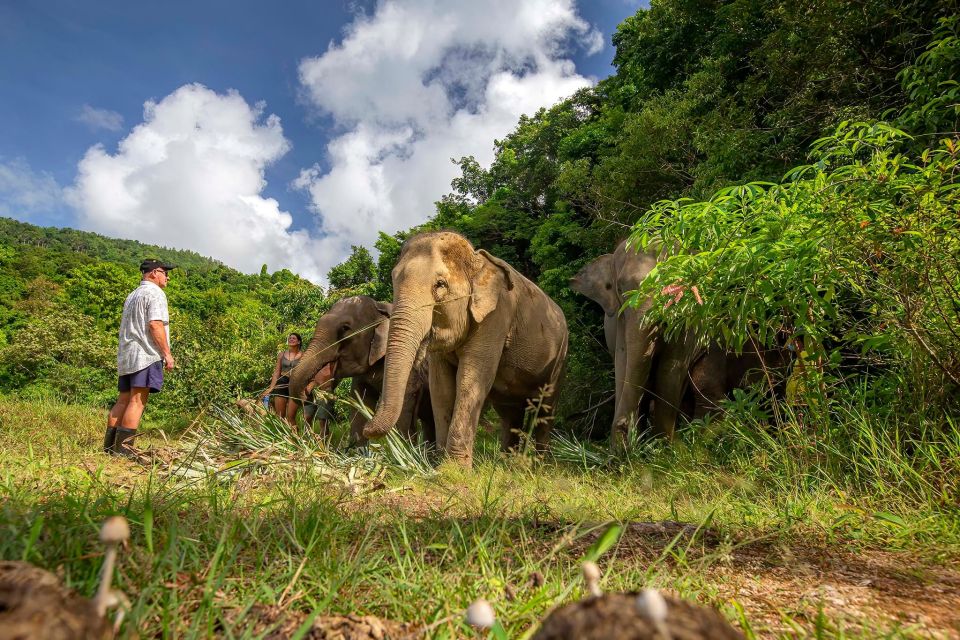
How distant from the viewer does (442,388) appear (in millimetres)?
6012

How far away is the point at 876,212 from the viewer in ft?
9.95

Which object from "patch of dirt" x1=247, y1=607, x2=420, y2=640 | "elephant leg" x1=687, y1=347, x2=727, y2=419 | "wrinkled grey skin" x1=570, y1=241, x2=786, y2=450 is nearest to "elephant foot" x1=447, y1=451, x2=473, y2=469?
"wrinkled grey skin" x1=570, y1=241, x2=786, y2=450

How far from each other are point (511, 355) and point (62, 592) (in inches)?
221

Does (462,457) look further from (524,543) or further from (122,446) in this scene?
(524,543)

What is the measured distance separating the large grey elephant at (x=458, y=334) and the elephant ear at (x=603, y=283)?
103 cm

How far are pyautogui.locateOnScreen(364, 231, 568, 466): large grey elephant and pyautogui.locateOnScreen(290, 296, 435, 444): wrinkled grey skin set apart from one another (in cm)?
136

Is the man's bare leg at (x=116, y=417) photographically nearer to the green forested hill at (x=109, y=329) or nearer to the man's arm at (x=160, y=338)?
the man's arm at (x=160, y=338)

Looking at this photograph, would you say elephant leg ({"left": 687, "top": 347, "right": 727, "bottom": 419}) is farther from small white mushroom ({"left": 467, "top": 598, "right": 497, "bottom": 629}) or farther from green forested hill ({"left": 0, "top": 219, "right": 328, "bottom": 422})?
small white mushroom ({"left": 467, "top": 598, "right": 497, "bottom": 629})

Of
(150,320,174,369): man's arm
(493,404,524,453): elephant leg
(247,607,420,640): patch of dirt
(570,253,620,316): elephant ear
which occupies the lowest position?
(493,404,524,453): elephant leg

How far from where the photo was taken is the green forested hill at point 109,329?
13.1 meters

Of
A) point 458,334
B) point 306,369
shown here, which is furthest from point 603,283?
point 306,369

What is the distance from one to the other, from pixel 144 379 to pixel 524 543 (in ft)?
15.5

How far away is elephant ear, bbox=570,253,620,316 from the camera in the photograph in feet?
22.9

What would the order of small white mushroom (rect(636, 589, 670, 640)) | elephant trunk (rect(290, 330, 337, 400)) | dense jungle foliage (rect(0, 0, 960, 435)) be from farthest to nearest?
elephant trunk (rect(290, 330, 337, 400)) < dense jungle foliage (rect(0, 0, 960, 435)) < small white mushroom (rect(636, 589, 670, 640))
